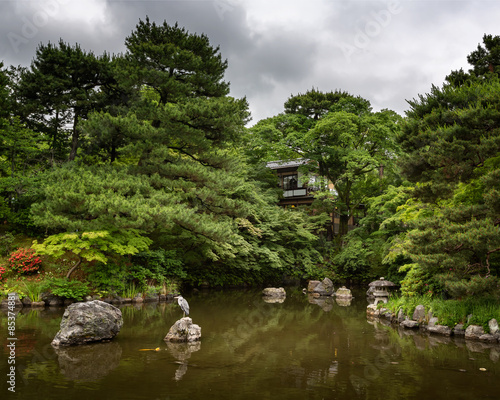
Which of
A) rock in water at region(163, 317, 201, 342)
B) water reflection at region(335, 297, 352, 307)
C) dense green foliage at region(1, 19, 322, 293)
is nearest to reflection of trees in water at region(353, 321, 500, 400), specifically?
rock in water at region(163, 317, 201, 342)

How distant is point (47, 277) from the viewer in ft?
45.2

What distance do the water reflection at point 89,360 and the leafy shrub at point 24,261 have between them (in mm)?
7671

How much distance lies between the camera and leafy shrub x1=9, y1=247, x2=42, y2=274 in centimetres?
1408

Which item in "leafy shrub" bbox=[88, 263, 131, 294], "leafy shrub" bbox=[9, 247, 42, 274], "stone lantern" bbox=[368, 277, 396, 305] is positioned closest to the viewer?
"leafy shrub" bbox=[9, 247, 42, 274]

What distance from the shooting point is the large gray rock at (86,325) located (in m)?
8.09

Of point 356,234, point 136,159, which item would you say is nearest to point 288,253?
point 356,234

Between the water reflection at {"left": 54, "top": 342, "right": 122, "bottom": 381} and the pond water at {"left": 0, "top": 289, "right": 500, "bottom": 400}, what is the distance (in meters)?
0.02

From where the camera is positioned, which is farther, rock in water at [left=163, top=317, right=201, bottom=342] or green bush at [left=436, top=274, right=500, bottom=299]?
green bush at [left=436, top=274, right=500, bottom=299]

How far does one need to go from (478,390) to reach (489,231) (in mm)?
4229

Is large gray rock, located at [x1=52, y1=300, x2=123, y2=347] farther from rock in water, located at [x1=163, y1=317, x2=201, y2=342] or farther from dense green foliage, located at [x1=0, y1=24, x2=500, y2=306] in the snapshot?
dense green foliage, located at [x1=0, y1=24, x2=500, y2=306]

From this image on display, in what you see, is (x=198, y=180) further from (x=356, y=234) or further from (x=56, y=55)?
(x=356, y=234)

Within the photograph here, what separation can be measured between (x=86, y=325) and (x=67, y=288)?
19.0ft

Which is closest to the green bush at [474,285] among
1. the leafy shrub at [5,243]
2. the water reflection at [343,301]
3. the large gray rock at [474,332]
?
the large gray rock at [474,332]

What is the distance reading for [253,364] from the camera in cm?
711
